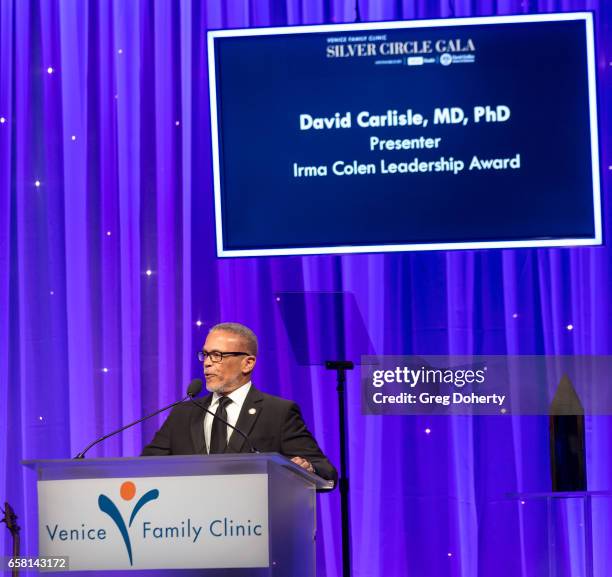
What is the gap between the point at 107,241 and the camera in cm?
514

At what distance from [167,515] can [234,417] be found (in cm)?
137

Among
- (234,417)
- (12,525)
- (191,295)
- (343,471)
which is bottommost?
(12,525)

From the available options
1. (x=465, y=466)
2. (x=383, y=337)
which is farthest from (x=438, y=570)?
(x=383, y=337)

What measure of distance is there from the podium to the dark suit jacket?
1.22 metres

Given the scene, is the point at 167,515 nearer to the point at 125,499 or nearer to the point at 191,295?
the point at 125,499

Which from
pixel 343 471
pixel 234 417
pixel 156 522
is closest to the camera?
pixel 156 522

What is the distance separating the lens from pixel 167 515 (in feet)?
8.63

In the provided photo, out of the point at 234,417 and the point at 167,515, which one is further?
the point at 234,417

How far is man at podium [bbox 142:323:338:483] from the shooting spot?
392 cm

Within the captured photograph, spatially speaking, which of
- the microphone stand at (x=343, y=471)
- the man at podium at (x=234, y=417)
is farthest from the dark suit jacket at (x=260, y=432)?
the microphone stand at (x=343, y=471)

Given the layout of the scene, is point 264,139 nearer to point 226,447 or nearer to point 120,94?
point 120,94

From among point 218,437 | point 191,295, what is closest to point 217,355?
point 218,437

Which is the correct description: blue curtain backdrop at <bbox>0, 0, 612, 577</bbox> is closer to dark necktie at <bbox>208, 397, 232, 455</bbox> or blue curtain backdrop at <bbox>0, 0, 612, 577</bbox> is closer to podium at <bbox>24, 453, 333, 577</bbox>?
dark necktie at <bbox>208, 397, 232, 455</bbox>

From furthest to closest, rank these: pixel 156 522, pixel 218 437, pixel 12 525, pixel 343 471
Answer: pixel 343 471
pixel 12 525
pixel 218 437
pixel 156 522
